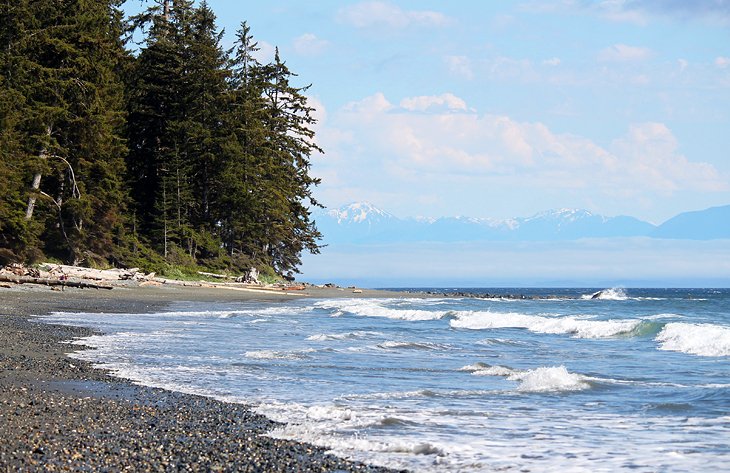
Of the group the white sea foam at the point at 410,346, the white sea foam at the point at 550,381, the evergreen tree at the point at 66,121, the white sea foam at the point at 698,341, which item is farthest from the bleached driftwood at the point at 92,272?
the white sea foam at the point at 550,381

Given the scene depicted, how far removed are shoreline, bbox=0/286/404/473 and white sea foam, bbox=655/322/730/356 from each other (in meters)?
15.6

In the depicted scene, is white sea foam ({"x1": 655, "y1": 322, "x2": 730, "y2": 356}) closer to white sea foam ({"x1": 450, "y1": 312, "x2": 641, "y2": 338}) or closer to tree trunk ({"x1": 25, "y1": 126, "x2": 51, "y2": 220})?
white sea foam ({"x1": 450, "y1": 312, "x2": 641, "y2": 338})

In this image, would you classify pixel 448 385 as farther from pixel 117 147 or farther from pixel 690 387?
pixel 117 147

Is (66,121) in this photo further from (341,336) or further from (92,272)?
(341,336)

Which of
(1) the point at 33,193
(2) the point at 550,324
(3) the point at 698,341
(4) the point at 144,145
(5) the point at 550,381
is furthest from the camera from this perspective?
(4) the point at 144,145

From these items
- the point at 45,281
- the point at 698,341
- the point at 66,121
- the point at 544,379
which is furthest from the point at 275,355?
the point at 66,121

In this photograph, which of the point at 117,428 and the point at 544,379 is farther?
the point at 544,379

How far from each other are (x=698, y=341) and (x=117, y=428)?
19097 millimetres

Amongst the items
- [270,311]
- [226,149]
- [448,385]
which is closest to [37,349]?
[448,385]

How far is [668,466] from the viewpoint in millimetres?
8375

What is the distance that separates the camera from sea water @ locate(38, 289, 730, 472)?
9.03 metres

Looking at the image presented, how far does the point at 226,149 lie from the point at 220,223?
6.28m

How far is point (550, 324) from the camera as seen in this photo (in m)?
33.1

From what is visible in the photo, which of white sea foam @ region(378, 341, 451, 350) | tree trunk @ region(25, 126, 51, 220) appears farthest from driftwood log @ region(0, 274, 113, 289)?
white sea foam @ region(378, 341, 451, 350)
